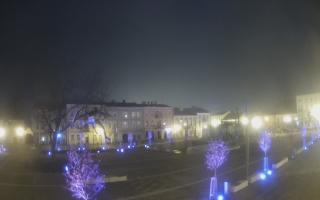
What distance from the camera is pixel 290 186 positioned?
1067 inches

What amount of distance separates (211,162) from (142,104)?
77.1 m

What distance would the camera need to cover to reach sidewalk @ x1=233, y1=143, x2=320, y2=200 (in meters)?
23.9

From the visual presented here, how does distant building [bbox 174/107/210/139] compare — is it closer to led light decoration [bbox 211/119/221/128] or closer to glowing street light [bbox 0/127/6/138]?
led light decoration [bbox 211/119/221/128]

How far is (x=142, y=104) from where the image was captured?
11494cm

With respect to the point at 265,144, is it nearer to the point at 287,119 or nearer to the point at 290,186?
the point at 290,186

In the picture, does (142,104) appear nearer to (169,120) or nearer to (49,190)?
(169,120)

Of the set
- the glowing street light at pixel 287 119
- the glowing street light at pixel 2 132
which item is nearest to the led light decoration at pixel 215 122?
the glowing street light at pixel 287 119

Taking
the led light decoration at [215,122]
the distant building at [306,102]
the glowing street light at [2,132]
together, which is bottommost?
the led light decoration at [215,122]

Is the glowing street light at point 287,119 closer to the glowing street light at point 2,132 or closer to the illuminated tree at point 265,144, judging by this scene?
the illuminated tree at point 265,144

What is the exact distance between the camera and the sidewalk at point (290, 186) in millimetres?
23906

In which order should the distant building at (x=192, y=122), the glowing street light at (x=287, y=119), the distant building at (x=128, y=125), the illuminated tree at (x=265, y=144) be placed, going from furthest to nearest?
the glowing street light at (x=287, y=119), the distant building at (x=192, y=122), the distant building at (x=128, y=125), the illuminated tree at (x=265, y=144)

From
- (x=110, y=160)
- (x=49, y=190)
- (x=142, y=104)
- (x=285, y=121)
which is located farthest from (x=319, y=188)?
(x=285, y=121)

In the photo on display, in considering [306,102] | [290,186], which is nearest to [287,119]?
[306,102]

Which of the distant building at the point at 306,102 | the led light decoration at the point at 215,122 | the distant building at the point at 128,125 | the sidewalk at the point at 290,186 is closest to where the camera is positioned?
the sidewalk at the point at 290,186
